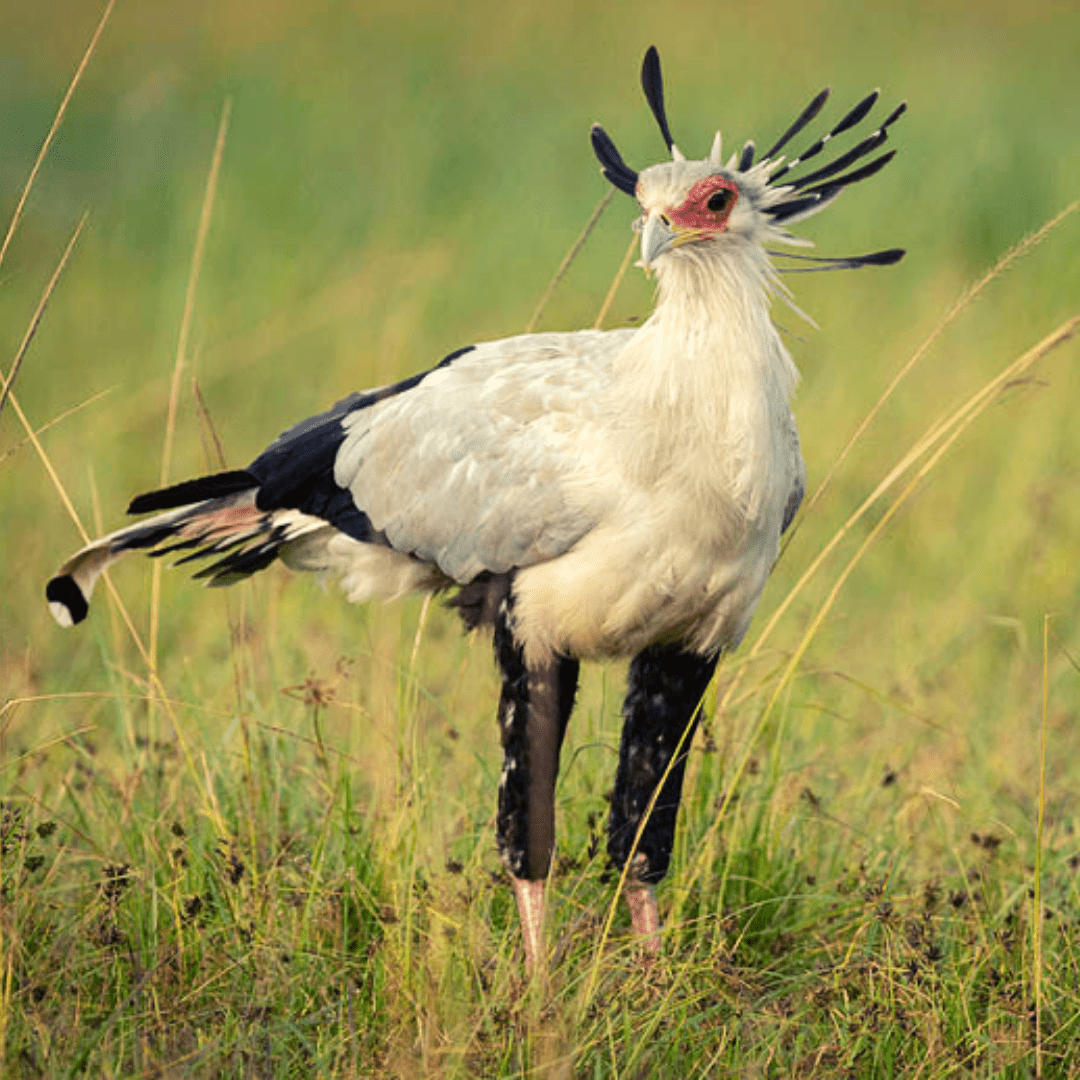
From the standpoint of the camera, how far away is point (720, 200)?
3273 mm

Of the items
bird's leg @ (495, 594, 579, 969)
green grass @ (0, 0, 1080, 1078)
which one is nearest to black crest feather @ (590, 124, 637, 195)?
bird's leg @ (495, 594, 579, 969)

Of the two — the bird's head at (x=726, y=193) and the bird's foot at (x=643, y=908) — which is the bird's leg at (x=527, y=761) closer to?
the bird's foot at (x=643, y=908)

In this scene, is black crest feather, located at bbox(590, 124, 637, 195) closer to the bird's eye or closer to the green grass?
the bird's eye

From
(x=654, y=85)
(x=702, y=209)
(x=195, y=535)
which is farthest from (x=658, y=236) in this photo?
(x=195, y=535)

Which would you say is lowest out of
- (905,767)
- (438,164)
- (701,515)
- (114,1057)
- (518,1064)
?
(905,767)

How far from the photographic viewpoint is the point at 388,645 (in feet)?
16.9

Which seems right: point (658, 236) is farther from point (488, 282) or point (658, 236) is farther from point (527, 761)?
point (488, 282)

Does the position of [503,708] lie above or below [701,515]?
below

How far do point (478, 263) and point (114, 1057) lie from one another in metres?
6.27

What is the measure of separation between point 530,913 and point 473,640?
633mm

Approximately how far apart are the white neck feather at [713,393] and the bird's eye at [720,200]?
0.06 m

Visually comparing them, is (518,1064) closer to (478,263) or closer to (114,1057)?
(114,1057)

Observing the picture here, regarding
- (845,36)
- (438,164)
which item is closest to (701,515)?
(438,164)

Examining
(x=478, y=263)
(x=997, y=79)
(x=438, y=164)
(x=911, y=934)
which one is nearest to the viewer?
(x=911, y=934)
